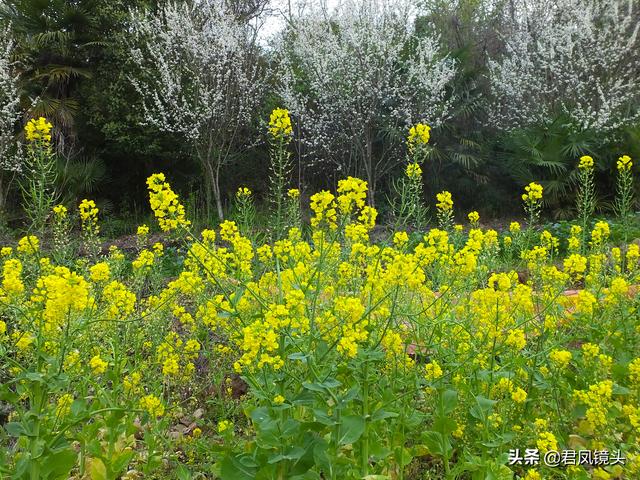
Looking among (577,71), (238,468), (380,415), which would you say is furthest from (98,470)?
(577,71)

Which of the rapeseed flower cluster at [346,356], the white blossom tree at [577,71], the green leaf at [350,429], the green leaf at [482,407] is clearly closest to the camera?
the green leaf at [350,429]

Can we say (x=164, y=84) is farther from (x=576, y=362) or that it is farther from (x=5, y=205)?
(x=576, y=362)

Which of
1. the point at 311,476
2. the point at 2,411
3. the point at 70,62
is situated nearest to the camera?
the point at 311,476

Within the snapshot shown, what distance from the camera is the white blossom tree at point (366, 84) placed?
1033cm

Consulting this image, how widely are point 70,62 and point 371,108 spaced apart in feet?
21.2

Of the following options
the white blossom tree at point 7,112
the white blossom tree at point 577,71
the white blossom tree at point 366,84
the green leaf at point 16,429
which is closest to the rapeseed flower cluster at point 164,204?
the green leaf at point 16,429

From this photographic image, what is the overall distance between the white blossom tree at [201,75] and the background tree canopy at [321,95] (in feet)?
0.15

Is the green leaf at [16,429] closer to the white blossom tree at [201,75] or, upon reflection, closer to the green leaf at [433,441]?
the green leaf at [433,441]

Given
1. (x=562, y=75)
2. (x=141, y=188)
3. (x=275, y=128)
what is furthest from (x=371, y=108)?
(x=275, y=128)

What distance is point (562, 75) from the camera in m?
10.7

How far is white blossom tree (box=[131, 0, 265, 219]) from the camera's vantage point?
33.5 ft

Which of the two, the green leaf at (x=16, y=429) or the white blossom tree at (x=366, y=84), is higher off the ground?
the white blossom tree at (x=366, y=84)

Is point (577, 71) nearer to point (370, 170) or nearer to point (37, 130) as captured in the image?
point (370, 170)

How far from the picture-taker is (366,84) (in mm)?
10156
